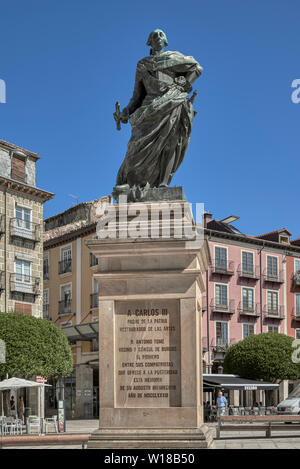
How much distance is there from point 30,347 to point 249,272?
96.4 feet

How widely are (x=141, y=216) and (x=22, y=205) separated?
38957 mm

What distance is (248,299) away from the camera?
65.1m

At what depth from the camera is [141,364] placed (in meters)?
9.81

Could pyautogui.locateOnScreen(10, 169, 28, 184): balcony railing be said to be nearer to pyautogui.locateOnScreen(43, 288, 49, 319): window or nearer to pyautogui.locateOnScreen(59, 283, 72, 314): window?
pyautogui.locateOnScreen(59, 283, 72, 314): window

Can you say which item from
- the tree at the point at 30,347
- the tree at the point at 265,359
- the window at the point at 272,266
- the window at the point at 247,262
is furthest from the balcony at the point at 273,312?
the tree at the point at 30,347

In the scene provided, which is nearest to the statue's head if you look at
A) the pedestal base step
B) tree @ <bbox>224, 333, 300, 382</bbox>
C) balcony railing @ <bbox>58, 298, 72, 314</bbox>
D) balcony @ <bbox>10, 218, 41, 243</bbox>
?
the pedestal base step

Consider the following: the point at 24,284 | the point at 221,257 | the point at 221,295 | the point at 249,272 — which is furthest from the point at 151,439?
the point at 249,272

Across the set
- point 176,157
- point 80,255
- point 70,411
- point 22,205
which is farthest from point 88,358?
point 176,157

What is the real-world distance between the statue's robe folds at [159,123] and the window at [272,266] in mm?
57370

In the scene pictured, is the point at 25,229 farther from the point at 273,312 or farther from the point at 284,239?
the point at 284,239

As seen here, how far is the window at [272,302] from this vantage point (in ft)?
218

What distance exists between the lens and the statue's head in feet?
37.5

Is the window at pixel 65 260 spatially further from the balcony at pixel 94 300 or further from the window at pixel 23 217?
the window at pixel 23 217

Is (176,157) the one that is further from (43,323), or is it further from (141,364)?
(43,323)
